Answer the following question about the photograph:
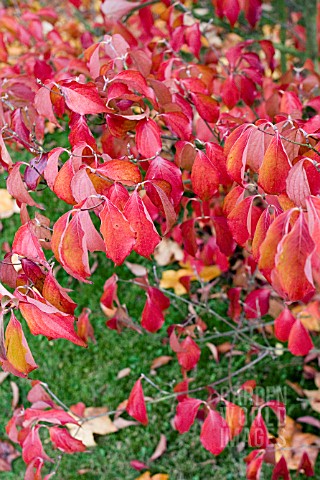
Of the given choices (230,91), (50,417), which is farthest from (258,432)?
(230,91)

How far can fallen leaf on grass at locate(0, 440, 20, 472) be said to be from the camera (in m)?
1.81

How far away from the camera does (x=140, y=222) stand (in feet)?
3.00

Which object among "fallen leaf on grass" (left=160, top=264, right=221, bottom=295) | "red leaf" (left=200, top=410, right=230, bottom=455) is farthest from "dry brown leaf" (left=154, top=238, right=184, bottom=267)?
"red leaf" (left=200, top=410, right=230, bottom=455)

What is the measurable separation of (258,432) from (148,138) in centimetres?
87

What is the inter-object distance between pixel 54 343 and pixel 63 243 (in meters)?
1.28

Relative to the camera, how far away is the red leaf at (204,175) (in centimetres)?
106

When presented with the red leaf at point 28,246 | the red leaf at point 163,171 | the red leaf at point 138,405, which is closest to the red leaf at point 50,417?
the red leaf at point 138,405

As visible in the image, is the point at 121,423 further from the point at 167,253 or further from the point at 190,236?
the point at 190,236

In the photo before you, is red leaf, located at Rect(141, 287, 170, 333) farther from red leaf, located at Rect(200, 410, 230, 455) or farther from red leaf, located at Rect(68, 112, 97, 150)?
red leaf, located at Rect(68, 112, 97, 150)

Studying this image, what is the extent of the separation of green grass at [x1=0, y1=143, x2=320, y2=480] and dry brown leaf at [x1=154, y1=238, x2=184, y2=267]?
0.46 ft

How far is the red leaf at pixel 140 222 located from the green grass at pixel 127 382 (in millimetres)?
901

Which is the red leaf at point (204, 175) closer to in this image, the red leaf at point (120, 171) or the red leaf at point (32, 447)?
the red leaf at point (120, 171)

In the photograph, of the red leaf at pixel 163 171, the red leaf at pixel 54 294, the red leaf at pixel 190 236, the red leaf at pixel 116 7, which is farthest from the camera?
the red leaf at pixel 116 7

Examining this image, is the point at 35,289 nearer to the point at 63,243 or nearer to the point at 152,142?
the point at 63,243
